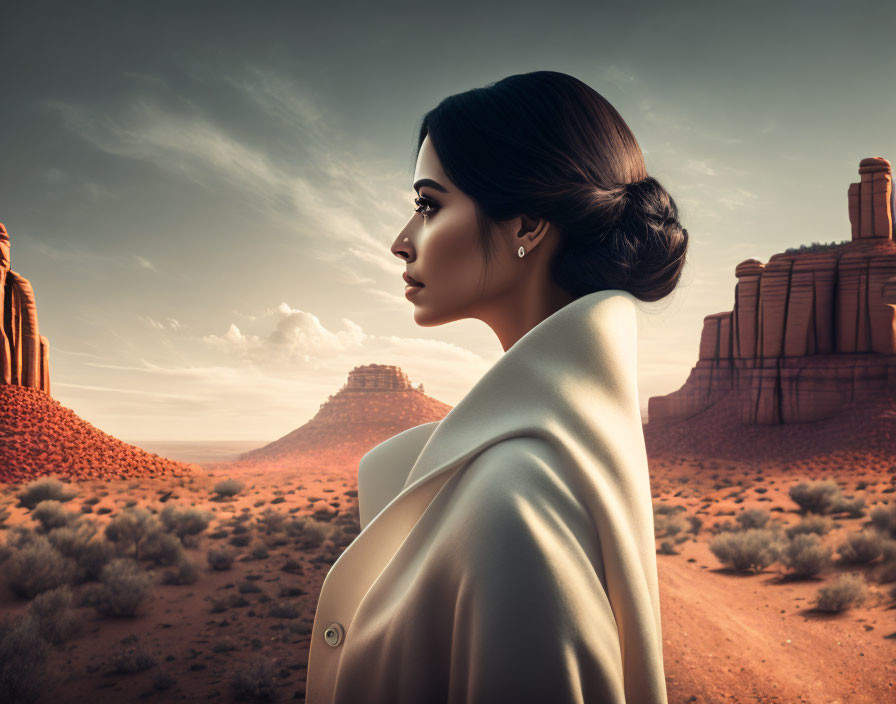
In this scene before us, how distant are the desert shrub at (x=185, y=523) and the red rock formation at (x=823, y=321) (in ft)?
128

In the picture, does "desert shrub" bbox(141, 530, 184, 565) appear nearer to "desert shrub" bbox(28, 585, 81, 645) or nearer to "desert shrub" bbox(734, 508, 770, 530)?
"desert shrub" bbox(28, 585, 81, 645)

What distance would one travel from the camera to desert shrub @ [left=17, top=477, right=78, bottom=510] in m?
18.4

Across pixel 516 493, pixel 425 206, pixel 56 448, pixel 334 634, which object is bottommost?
pixel 56 448

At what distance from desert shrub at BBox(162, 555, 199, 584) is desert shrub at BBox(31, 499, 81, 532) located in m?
5.94

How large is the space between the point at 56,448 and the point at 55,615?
23028mm

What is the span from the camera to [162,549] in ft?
41.9

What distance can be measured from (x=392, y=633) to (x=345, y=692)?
7.8 inches

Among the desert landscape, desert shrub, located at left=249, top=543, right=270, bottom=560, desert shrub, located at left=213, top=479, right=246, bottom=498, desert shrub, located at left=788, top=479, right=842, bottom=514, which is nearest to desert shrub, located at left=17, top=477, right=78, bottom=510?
the desert landscape

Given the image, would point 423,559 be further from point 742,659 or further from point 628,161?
point 742,659

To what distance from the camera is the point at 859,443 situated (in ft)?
105

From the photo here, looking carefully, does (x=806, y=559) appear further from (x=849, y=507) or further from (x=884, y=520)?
(x=849, y=507)

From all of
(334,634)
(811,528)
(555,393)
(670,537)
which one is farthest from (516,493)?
(811,528)

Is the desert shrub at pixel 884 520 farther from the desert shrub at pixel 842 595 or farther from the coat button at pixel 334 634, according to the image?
the coat button at pixel 334 634

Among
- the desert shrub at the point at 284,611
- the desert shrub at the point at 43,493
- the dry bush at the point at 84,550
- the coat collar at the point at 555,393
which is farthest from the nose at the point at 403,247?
the desert shrub at the point at 43,493
